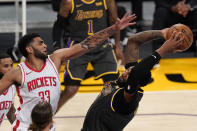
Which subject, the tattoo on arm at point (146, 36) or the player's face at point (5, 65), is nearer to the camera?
the tattoo on arm at point (146, 36)

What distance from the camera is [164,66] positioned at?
8.66m

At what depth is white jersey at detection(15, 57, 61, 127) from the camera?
4445mm

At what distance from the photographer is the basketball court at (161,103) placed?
6102mm

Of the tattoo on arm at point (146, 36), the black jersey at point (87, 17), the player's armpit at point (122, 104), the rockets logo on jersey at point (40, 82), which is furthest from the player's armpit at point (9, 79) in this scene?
the black jersey at point (87, 17)

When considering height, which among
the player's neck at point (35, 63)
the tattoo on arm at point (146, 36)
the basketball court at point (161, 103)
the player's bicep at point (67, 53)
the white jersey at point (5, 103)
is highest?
the tattoo on arm at point (146, 36)

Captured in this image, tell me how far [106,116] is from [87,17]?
2.25 m

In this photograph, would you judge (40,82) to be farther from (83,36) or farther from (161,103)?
(161,103)

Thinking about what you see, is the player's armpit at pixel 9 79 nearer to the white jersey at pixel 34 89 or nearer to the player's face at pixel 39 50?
the white jersey at pixel 34 89

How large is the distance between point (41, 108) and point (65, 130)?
2310 millimetres

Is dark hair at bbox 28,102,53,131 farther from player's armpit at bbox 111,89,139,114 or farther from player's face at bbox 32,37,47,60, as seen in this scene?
player's face at bbox 32,37,47,60

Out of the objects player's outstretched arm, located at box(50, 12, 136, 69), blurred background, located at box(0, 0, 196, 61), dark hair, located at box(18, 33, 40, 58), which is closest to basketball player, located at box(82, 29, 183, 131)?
player's outstretched arm, located at box(50, 12, 136, 69)

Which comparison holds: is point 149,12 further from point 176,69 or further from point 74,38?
point 74,38

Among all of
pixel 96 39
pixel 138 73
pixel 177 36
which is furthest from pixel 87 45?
pixel 177 36

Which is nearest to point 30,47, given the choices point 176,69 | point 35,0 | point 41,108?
point 41,108
